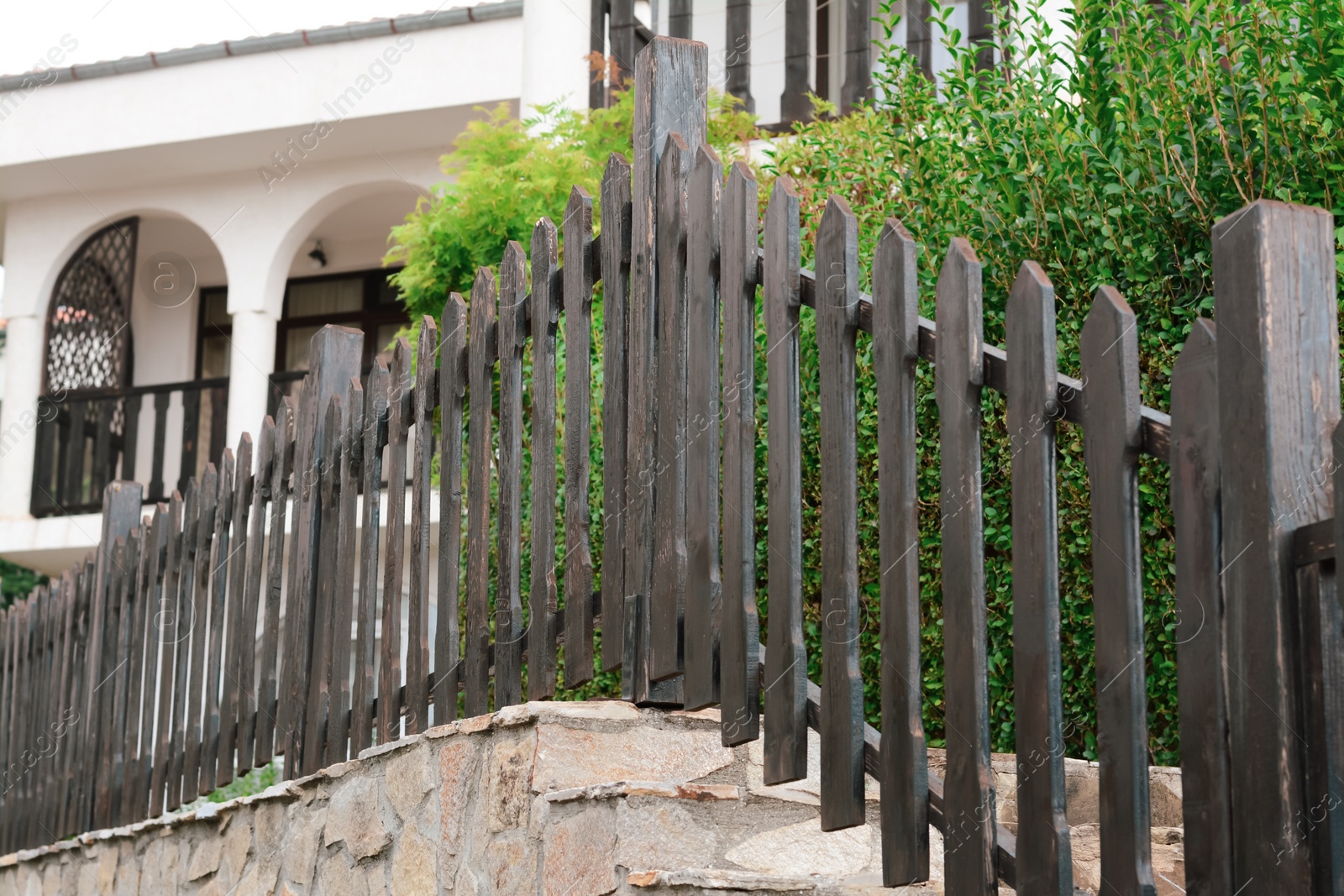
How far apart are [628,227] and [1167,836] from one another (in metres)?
1.83

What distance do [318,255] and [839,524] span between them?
11106 millimetres

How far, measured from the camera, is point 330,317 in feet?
43.2

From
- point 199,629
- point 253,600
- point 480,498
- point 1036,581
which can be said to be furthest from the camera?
point 199,629


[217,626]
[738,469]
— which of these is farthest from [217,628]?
[738,469]

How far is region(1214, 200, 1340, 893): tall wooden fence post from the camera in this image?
1.65 metres

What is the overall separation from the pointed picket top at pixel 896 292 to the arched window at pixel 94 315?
34.2 feet

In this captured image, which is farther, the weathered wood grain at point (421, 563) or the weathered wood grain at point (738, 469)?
the weathered wood grain at point (421, 563)

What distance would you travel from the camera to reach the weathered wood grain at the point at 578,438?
10.1ft

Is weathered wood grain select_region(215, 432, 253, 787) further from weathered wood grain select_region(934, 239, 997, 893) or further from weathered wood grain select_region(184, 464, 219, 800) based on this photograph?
weathered wood grain select_region(934, 239, 997, 893)

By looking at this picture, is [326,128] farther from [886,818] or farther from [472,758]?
[886,818]

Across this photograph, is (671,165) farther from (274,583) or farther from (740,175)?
(274,583)

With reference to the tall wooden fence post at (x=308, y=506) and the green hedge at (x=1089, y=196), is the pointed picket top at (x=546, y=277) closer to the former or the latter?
the green hedge at (x=1089, y=196)

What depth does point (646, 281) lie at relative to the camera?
3.07 metres

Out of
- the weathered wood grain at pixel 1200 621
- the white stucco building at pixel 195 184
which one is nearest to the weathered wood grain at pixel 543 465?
the weathered wood grain at pixel 1200 621
